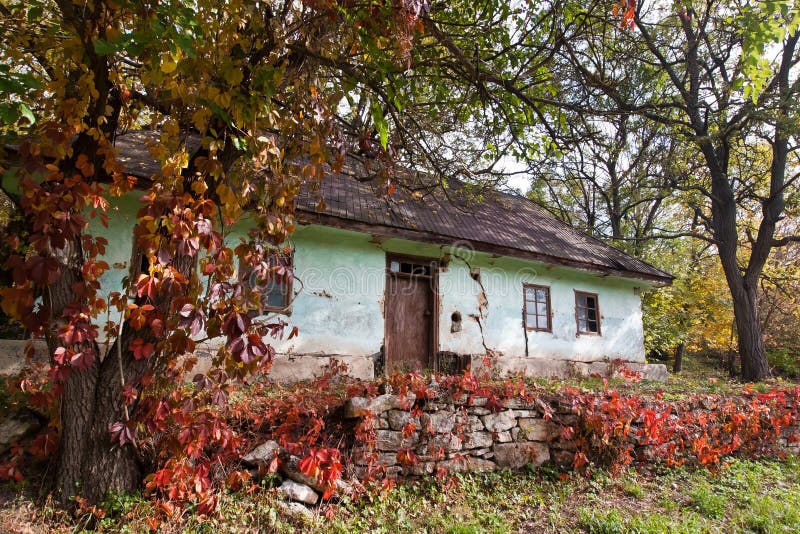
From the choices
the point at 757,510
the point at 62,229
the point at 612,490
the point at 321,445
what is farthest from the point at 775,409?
the point at 62,229

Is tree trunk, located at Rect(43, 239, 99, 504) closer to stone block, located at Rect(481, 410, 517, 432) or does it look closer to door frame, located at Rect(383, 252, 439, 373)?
stone block, located at Rect(481, 410, 517, 432)

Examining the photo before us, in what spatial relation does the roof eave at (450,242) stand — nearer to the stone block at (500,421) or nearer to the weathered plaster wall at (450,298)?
the weathered plaster wall at (450,298)

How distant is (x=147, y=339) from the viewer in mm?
3436

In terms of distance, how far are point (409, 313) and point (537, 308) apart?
3295 mm

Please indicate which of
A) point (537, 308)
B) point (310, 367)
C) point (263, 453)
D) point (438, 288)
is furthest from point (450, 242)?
point (263, 453)

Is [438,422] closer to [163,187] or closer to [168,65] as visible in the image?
[163,187]

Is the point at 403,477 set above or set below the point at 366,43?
below

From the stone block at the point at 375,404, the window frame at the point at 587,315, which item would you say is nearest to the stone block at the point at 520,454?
the stone block at the point at 375,404

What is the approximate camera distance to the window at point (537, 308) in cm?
1013

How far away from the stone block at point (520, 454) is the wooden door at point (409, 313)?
11.1 ft

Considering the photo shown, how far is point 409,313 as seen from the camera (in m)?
8.90

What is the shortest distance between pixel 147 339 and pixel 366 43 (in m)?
2.97

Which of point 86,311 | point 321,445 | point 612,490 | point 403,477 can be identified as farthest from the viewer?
point 612,490

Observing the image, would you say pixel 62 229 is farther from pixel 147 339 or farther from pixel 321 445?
pixel 321 445
